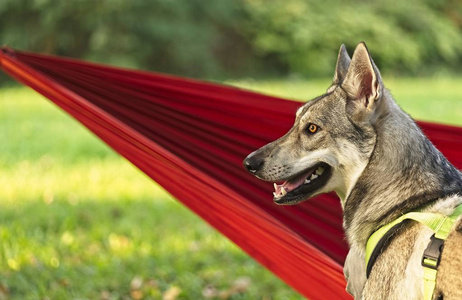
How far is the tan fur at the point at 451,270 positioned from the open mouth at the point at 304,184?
49 cm

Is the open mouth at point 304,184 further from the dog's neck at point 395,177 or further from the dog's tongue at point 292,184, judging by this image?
the dog's neck at point 395,177

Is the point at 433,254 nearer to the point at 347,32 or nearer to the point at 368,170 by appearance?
the point at 368,170

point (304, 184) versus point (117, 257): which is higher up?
point (304, 184)

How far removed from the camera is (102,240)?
179 inches

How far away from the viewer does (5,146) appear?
7312mm

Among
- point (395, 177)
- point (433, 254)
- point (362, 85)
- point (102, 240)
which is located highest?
point (362, 85)

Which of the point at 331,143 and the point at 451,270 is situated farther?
the point at 331,143

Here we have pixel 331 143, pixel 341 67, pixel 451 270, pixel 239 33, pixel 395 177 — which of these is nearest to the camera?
pixel 451 270

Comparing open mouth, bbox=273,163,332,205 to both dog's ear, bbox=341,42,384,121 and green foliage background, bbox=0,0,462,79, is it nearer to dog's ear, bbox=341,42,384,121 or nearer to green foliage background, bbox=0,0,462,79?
dog's ear, bbox=341,42,384,121

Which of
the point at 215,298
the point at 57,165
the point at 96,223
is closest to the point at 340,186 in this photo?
the point at 215,298

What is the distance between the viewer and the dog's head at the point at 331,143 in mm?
2314

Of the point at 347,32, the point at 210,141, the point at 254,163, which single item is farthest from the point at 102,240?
the point at 347,32

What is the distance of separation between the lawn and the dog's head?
59.4 inches

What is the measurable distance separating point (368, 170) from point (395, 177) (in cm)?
9
